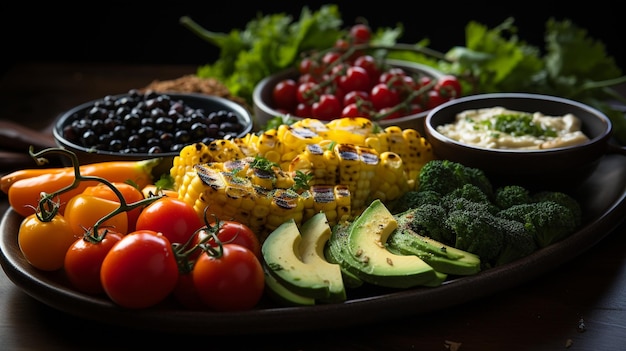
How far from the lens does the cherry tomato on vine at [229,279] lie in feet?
6.24

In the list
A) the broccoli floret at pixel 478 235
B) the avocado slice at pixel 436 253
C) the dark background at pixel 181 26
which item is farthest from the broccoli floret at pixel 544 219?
the dark background at pixel 181 26

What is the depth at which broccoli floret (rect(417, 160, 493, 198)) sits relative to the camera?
2471 mm

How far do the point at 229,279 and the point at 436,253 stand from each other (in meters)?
0.58

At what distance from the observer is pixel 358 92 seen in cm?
338

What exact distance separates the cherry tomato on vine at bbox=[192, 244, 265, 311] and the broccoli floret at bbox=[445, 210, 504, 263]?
0.58 meters

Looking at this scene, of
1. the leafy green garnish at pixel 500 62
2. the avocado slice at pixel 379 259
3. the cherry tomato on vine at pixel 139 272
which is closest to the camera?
the cherry tomato on vine at pixel 139 272

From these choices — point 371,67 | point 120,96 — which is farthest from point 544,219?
point 120,96

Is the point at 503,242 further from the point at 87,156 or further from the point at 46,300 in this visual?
the point at 87,156

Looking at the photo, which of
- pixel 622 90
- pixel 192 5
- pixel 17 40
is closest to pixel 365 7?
pixel 192 5

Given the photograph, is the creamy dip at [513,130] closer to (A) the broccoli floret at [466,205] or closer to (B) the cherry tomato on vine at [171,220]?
(A) the broccoli floret at [466,205]

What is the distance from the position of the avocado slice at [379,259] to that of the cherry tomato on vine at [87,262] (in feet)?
2.11

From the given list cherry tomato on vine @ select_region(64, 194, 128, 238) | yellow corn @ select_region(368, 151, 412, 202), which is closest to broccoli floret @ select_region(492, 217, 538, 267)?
yellow corn @ select_region(368, 151, 412, 202)

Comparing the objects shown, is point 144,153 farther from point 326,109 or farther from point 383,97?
point 383,97

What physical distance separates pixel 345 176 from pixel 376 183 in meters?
0.12
